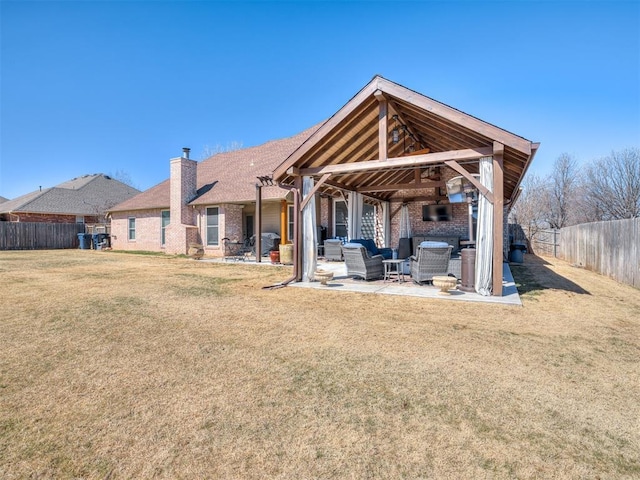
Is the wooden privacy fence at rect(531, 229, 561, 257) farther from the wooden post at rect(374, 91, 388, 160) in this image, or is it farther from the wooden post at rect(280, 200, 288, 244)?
the wooden post at rect(374, 91, 388, 160)

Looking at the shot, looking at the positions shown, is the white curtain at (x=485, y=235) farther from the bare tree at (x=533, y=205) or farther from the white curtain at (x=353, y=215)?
the bare tree at (x=533, y=205)

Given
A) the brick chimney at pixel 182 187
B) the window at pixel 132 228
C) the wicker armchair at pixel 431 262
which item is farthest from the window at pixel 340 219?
the window at pixel 132 228

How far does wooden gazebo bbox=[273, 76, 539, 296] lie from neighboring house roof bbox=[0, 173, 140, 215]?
80.6 ft

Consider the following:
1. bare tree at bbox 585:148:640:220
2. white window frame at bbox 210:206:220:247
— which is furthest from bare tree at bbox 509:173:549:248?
white window frame at bbox 210:206:220:247

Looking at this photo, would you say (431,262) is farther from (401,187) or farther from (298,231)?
(401,187)

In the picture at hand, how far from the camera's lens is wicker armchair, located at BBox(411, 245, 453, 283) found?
724 centimetres

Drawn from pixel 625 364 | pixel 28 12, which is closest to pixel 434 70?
pixel 625 364

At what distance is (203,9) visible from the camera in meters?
10.6

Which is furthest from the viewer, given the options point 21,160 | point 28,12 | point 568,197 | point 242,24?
point 21,160

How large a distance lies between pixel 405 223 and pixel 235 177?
9.21 m

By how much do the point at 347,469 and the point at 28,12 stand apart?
47.5 feet

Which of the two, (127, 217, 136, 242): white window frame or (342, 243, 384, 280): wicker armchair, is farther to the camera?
(127, 217, 136, 242): white window frame

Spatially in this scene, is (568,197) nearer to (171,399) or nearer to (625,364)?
(625,364)

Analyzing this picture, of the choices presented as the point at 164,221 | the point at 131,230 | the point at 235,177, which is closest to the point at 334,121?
the point at 235,177
